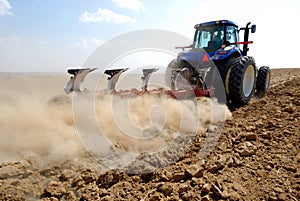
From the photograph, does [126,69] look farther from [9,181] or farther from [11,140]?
[9,181]

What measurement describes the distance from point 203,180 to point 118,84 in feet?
11.2

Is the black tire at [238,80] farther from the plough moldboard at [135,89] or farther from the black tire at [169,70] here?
the black tire at [169,70]

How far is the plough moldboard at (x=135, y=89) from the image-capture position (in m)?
4.79

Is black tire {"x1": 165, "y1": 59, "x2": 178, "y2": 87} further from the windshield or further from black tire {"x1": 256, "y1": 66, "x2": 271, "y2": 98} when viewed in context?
black tire {"x1": 256, "y1": 66, "x2": 271, "y2": 98}

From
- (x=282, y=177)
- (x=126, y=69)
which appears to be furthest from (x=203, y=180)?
(x=126, y=69)

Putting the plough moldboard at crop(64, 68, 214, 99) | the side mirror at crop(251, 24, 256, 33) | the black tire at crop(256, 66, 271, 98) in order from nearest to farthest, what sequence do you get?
the plough moldboard at crop(64, 68, 214, 99) → the side mirror at crop(251, 24, 256, 33) → the black tire at crop(256, 66, 271, 98)

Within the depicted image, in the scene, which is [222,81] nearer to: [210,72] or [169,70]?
[210,72]

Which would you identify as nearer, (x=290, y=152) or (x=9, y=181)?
(x=9, y=181)

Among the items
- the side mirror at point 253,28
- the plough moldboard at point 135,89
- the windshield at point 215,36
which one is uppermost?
the side mirror at point 253,28

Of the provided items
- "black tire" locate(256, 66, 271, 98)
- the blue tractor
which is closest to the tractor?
the blue tractor

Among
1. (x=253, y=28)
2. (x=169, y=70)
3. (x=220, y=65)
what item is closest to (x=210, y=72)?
(x=220, y=65)

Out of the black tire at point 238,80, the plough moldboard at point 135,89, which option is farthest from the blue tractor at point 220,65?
the plough moldboard at point 135,89

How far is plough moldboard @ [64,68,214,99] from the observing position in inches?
188

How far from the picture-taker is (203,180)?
2.44 m
